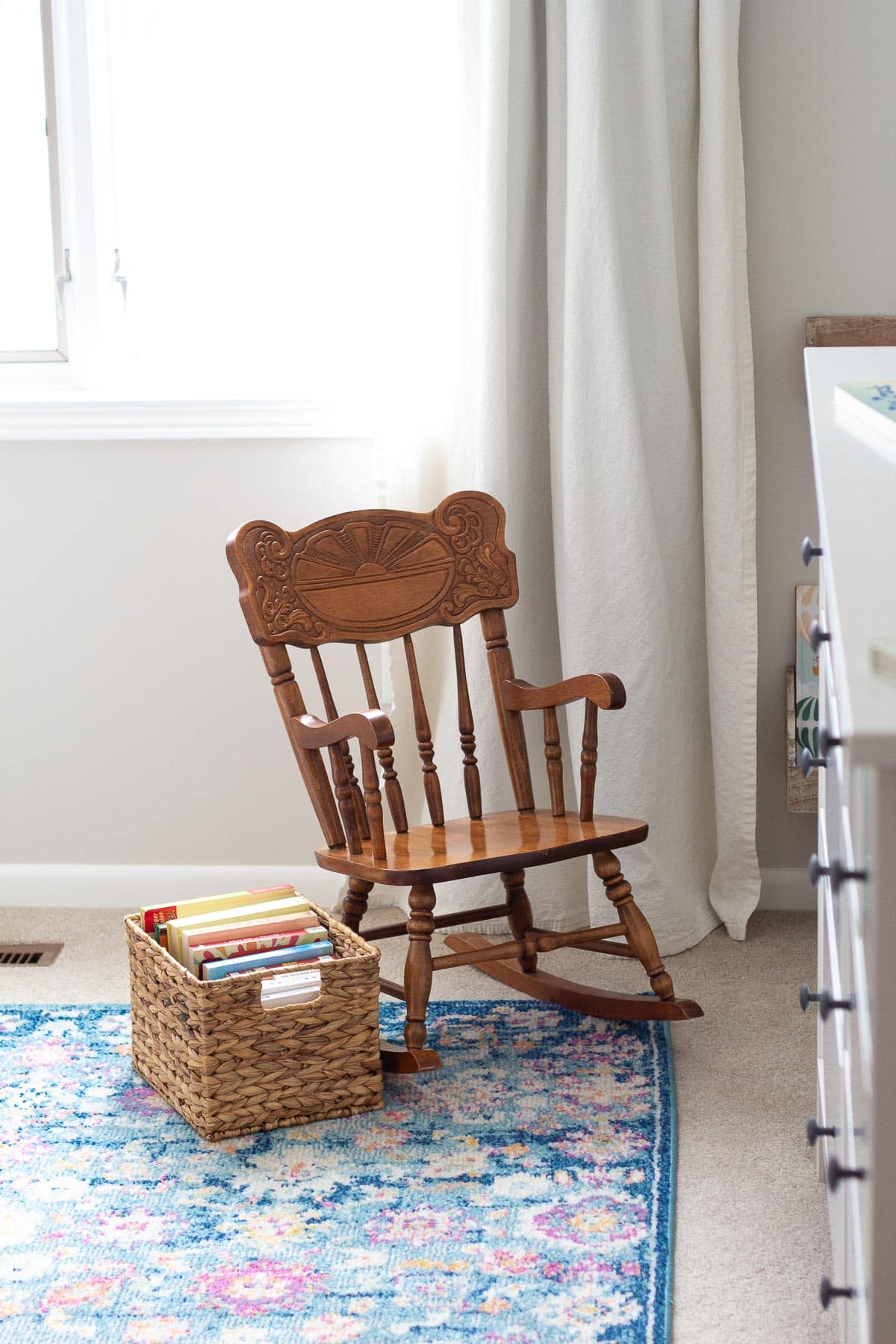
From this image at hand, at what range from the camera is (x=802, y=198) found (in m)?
2.54

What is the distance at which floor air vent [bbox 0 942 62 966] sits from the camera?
8.37 ft

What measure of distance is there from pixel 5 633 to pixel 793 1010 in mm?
1739

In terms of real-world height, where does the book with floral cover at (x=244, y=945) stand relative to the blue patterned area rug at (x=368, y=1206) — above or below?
above

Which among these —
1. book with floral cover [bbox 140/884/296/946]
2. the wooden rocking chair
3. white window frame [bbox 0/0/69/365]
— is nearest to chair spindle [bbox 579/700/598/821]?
the wooden rocking chair

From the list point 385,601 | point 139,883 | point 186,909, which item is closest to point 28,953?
point 139,883

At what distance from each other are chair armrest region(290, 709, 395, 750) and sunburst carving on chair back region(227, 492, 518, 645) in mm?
163

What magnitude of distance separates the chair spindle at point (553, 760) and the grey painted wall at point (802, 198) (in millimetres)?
668

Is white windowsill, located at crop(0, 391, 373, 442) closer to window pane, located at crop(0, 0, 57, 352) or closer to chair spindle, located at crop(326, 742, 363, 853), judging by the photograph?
window pane, located at crop(0, 0, 57, 352)

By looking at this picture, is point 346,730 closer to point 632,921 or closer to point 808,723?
point 632,921

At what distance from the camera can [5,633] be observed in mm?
2785

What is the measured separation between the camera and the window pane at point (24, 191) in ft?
8.93

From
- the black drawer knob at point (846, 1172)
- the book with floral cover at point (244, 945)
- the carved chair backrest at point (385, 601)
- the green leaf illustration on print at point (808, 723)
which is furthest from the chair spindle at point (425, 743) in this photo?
the black drawer knob at point (846, 1172)

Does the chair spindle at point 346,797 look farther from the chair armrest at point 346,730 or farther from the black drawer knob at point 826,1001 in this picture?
the black drawer knob at point 826,1001

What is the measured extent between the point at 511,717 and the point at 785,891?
31.8 inches
